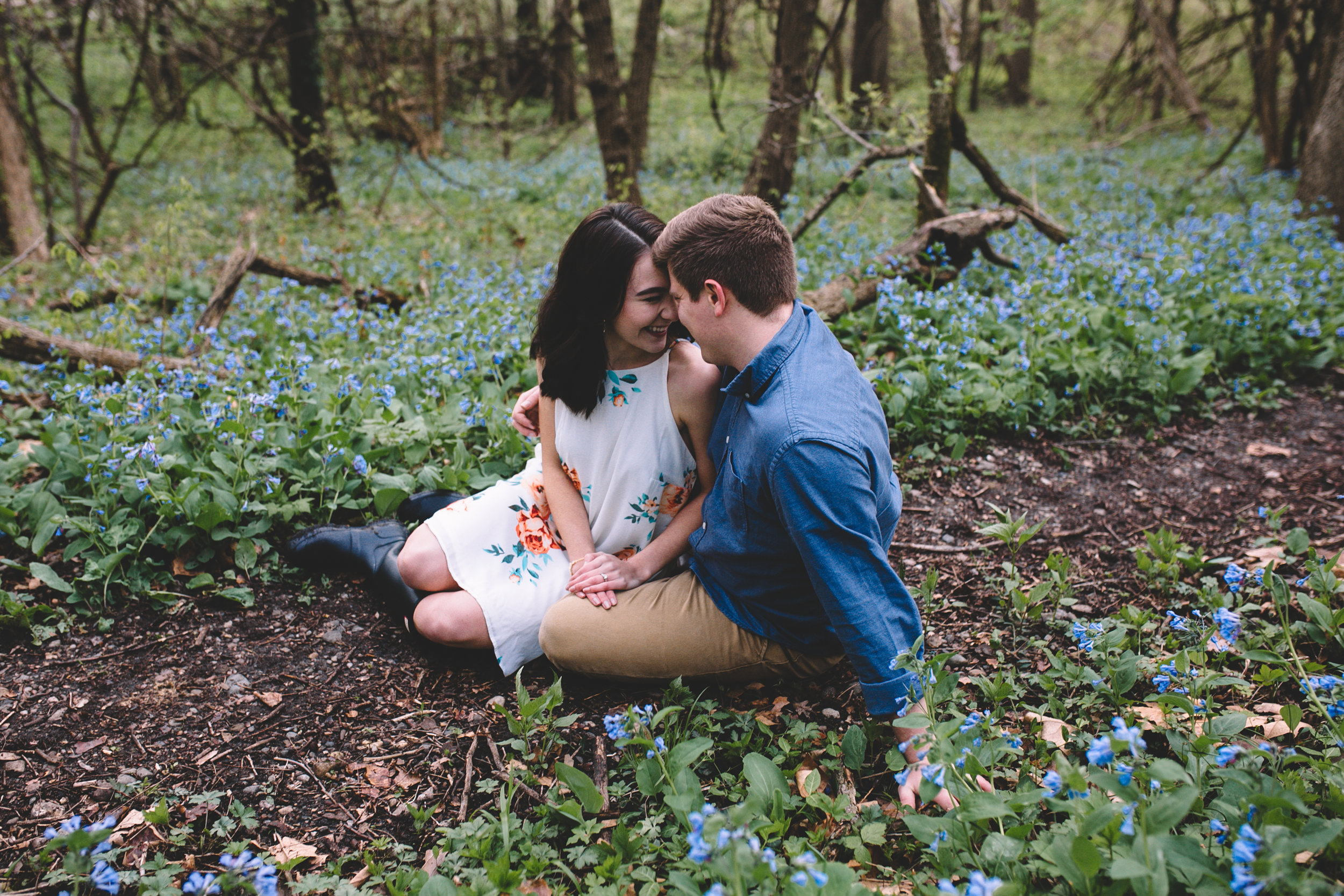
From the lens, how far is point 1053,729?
1.91 m

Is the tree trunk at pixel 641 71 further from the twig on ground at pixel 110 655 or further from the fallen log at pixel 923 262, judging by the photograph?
the twig on ground at pixel 110 655

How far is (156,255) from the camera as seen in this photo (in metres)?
5.78

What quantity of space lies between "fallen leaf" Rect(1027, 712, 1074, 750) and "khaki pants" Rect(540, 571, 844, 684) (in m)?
0.51

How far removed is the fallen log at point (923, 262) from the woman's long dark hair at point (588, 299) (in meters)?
2.27

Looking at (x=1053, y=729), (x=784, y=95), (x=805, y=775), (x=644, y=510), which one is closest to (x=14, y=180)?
(x=784, y=95)

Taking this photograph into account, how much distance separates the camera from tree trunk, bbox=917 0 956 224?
202 inches

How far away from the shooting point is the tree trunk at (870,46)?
10336 millimetres

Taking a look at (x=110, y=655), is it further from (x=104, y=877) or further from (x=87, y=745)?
(x=104, y=877)

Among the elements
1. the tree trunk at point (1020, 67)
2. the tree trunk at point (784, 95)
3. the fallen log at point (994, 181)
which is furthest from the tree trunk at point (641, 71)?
the tree trunk at point (1020, 67)

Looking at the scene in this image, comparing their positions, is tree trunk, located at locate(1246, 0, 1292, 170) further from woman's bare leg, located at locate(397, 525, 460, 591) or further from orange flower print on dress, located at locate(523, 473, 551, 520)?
woman's bare leg, located at locate(397, 525, 460, 591)

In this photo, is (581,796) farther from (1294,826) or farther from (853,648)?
(1294,826)

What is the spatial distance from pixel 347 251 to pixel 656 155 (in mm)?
4999

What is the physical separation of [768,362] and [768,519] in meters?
0.37

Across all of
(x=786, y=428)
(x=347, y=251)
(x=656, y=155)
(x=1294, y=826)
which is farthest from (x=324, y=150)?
(x=1294, y=826)
